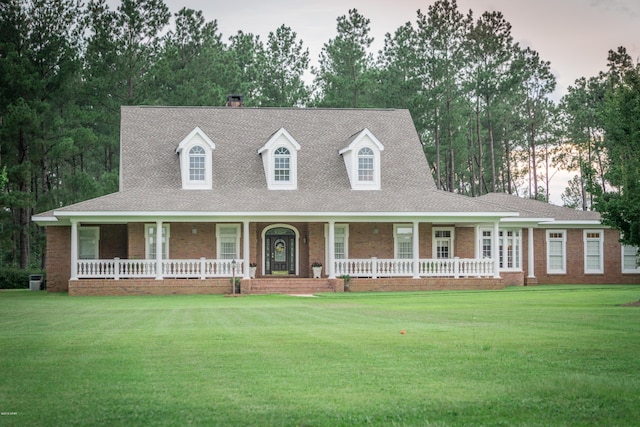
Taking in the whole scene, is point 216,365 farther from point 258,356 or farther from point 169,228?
point 169,228

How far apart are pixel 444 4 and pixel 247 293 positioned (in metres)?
28.9

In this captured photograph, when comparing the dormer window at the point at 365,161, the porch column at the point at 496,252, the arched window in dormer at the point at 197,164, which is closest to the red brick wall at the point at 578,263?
the porch column at the point at 496,252

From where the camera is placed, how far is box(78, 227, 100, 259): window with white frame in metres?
34.8

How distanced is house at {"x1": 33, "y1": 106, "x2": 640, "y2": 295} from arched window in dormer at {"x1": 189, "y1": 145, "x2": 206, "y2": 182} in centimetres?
5

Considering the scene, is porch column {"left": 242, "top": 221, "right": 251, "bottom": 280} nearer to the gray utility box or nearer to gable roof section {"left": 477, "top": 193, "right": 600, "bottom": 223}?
the gray utility box

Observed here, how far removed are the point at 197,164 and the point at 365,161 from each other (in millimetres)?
7259

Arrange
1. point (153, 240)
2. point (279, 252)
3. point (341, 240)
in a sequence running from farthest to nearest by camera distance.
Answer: point (279, 252), point (341, 240), point (153, 240)

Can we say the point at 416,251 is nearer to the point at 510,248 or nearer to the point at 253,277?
the point at 253,277

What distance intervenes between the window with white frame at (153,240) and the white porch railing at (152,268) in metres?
1.03

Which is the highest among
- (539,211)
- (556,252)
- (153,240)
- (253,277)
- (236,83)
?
(236,83)

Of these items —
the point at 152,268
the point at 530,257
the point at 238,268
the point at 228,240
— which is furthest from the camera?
the point at 530,257

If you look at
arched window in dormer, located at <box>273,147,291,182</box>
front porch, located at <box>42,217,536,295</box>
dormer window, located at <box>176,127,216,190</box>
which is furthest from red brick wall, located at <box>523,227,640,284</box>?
dormer window, located at <box>176,127,216,190</box>

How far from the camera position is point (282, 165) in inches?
1394

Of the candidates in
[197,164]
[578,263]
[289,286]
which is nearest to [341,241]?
[289,286]
